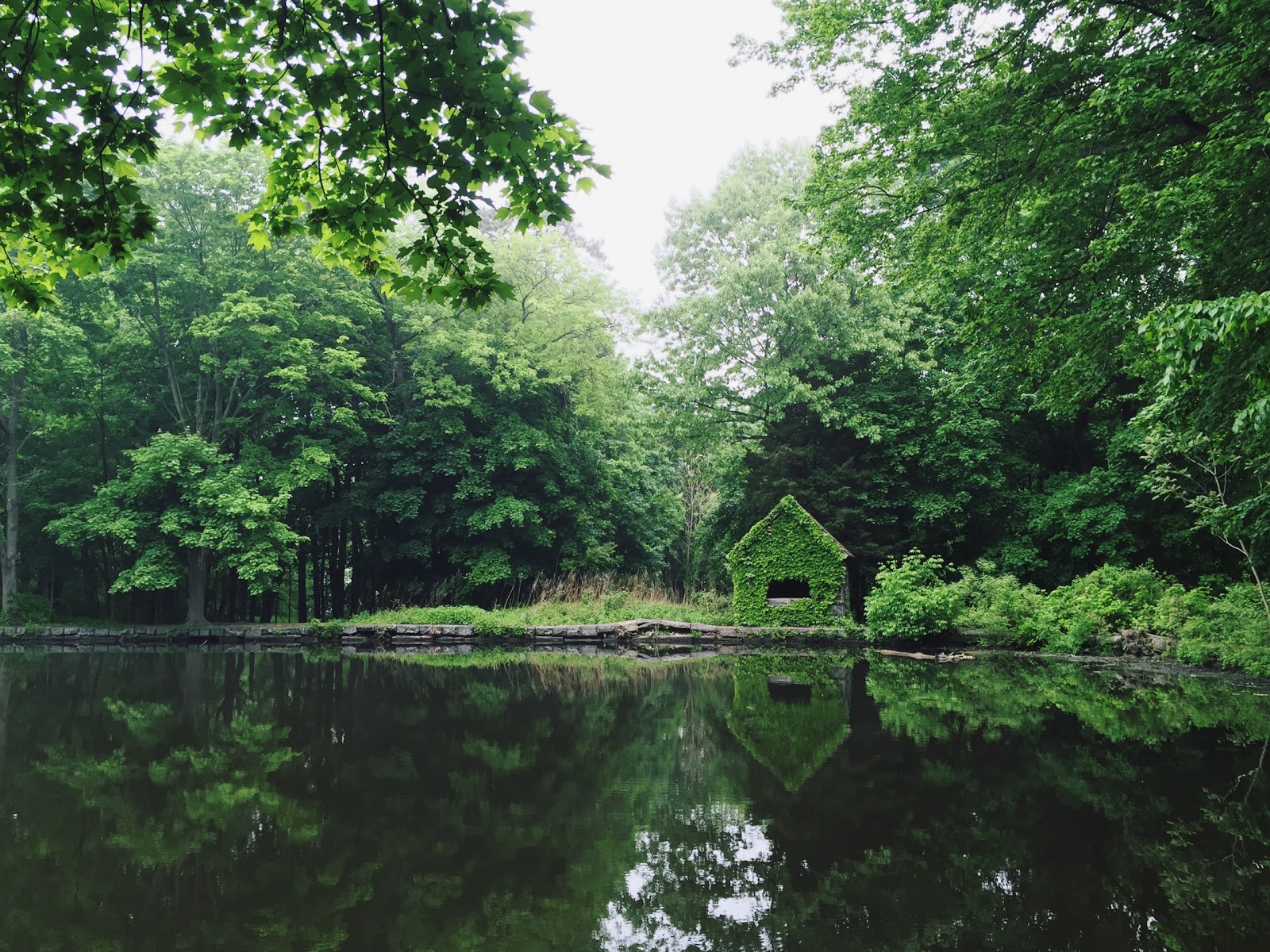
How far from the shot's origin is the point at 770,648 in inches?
707

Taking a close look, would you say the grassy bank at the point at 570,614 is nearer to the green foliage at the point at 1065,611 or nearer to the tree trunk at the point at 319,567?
the green foliage at the point at 1065,611

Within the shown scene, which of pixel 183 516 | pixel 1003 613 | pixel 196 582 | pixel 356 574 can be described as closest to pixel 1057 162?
pixel 1003 613

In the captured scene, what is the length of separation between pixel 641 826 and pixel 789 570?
15589mm

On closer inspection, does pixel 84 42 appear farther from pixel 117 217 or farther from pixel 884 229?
pixel 884 229

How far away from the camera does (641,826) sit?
4699mm

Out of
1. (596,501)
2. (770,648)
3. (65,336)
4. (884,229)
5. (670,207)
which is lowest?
(770,648)

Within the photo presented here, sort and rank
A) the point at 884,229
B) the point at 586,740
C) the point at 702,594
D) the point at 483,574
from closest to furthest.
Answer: the point at 586,740, the point at 884,229, the point at 702,594, the point at 483,574

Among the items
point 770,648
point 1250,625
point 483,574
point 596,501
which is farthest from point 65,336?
point 1250,625

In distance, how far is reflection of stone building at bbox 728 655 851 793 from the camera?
20.6 ft

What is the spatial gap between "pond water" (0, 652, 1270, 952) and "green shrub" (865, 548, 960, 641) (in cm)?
692

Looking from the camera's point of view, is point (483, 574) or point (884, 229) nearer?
point (884, 229)

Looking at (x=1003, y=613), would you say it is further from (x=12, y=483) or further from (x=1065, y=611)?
(x=12, y=483)

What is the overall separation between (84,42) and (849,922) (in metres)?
5.00

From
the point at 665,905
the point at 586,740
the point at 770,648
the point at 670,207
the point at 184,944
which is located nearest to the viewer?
the point at 184,944
